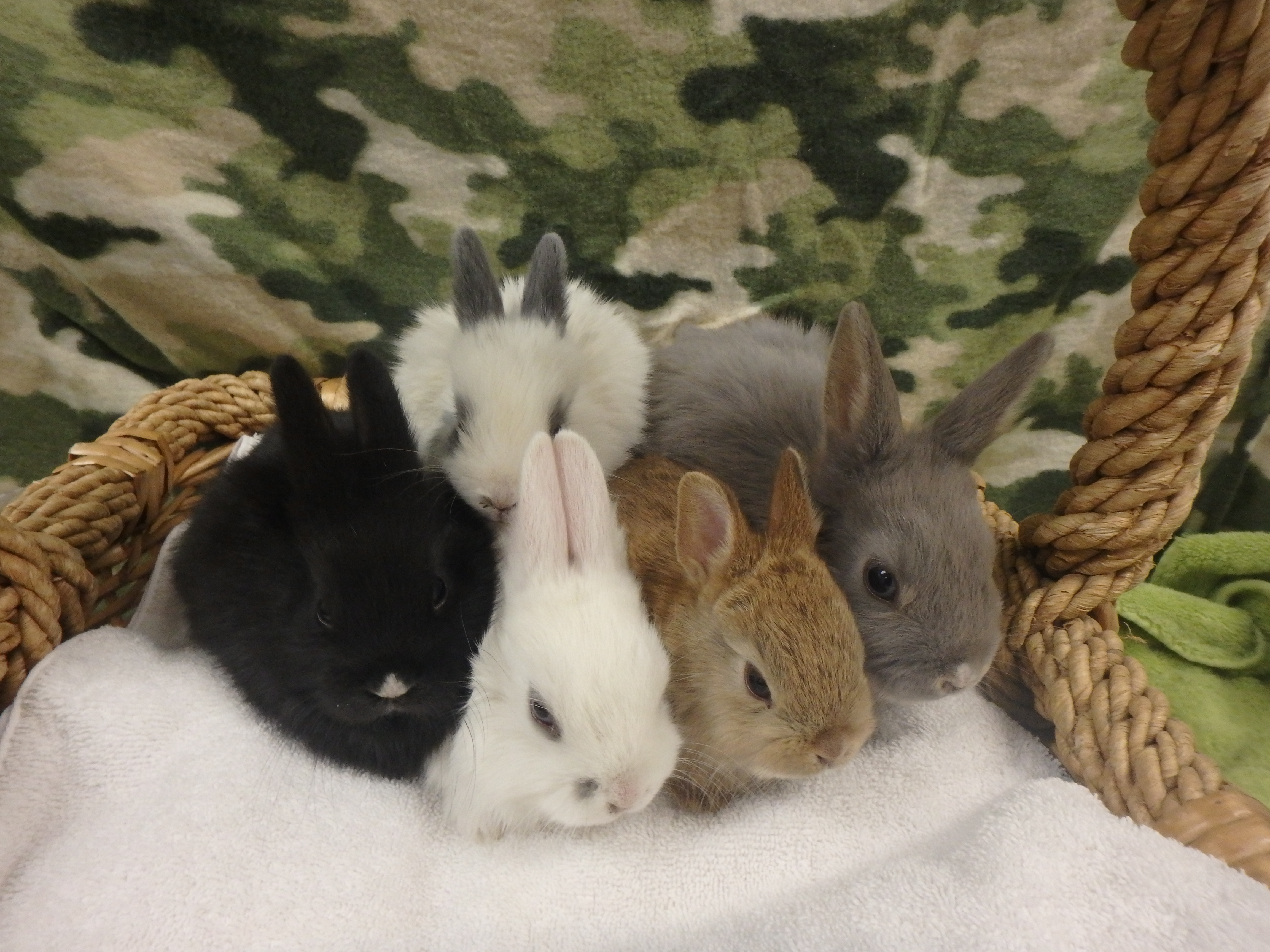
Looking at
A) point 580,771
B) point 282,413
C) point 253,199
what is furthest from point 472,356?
point 253,199

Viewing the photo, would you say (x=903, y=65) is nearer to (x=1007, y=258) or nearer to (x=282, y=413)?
(x=1007, y=258)

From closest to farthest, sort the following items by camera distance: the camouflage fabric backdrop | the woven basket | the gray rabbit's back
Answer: the woven basket
the gray rabbit's back
the camouflage fabric backdrop

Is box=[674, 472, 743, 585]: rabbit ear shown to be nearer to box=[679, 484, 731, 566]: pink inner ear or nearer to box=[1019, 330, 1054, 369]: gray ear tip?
box=[679, 484, 731, 566]: pink inner ear

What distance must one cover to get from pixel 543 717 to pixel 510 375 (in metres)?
0.53

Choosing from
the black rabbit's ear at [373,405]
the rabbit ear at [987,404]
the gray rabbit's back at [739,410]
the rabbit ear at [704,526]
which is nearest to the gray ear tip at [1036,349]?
the rabbit ear at [987,404]

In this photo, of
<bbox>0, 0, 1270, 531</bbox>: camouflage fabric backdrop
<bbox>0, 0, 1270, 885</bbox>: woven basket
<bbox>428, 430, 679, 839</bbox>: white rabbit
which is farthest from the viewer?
<bbox>0, 0, 1270, 531</bbox>: camouflage fabric backdrop

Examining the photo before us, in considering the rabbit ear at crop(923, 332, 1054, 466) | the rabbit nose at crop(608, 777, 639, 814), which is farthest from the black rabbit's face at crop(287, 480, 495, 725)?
the rabbit ear at crop(923, 332, 1054, 466)

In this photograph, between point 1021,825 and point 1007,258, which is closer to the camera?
point 1021,825

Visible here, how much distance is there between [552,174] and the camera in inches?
67.3

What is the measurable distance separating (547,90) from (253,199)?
26.7 inches

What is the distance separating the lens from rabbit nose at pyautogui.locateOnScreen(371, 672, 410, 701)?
3.35 feet

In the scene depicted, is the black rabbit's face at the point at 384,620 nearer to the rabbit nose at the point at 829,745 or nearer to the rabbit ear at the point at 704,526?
the rabbit ear at the point at 704,526

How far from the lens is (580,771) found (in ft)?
3.26

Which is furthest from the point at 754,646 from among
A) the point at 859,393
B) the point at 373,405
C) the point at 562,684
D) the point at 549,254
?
the point at 549,254
